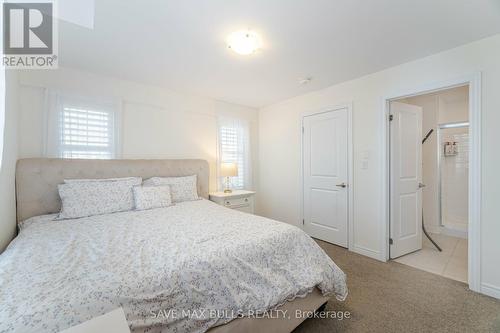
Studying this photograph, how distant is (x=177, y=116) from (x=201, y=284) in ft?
9.19

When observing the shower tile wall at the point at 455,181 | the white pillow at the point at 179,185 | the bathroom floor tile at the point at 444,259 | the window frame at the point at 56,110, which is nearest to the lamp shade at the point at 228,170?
the white pillow at the point at 179,185

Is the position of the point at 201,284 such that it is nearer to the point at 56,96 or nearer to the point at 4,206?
the point at 4,206

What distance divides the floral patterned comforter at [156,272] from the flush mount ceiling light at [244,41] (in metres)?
1.58

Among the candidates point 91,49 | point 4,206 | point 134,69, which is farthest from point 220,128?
point 4,206

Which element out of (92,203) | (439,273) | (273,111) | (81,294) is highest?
(273,111)

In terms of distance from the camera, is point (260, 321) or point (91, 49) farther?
point (91, 49)

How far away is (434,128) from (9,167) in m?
5.56

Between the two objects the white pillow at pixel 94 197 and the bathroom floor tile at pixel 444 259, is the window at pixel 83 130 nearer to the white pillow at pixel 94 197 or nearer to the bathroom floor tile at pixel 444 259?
the white pillow at pixel 94 197

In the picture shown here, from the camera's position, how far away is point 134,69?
2570 millimetres

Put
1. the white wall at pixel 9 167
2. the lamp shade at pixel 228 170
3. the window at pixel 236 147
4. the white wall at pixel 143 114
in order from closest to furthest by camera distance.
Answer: the white wall at pixel 9 167 < the white wall at pixel 143 114 < the lamp shade at pixel 228 170 < the window at pixel 236 147

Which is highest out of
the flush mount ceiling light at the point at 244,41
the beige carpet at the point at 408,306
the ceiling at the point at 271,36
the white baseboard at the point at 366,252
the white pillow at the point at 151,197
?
the ceiling at the point at 271,36

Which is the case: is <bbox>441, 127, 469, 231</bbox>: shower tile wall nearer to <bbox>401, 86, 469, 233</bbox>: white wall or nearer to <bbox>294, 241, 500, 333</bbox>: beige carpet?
<bbox>401, 86, 469, 233</bbox>: white wall

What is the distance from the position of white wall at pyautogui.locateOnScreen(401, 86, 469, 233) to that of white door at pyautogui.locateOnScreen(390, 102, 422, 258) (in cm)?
94

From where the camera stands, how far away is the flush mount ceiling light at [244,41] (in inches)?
73.4
